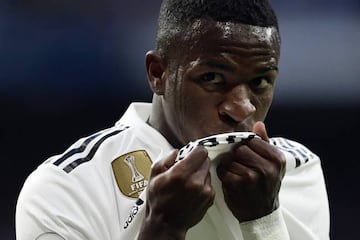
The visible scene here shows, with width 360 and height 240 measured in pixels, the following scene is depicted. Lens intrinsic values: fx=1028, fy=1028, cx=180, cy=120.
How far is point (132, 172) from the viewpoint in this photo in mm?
1267

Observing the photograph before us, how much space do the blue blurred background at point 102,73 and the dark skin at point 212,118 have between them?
0.97 metres

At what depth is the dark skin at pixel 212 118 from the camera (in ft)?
3.46

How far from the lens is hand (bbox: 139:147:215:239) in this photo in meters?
1.04

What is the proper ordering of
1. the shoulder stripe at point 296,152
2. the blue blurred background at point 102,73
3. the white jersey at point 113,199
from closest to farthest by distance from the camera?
the white jersey at point 113,199 < the shoulder stripe at point 296,152 < the blue blurred background at point 102,73

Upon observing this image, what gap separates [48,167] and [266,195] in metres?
0.31

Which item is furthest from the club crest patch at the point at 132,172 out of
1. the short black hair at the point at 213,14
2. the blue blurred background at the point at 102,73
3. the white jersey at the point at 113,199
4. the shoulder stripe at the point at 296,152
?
the blue blurred background at the point at 102,73

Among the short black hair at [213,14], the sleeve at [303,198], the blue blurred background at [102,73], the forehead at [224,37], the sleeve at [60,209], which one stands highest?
the short black hair at [213,14]

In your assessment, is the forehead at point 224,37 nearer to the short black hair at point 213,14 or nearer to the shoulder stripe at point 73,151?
the short black hair at point 213,14

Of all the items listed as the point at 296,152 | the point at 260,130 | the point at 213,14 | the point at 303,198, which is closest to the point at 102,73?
the point at 296,152

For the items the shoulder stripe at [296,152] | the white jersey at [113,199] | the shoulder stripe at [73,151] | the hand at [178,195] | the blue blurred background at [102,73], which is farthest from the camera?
the blue blurred background at [102,73]

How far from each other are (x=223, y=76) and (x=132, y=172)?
0.17m

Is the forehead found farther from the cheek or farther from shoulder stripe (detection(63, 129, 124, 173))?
shoulder stripe (detection(63, 129, 124, 173))

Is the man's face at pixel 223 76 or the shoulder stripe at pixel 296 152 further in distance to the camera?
the shoulder stripe at pixel 296 152

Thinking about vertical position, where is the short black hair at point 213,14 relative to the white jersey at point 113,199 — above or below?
above
